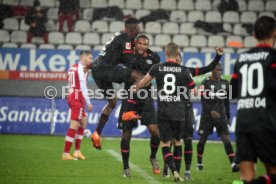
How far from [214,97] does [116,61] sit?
2362mm

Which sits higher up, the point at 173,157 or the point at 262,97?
the point at 262,97

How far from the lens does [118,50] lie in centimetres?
1120

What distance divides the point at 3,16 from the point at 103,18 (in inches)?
143

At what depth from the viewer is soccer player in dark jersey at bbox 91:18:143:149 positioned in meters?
10.9

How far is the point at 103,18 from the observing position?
76.8 feet

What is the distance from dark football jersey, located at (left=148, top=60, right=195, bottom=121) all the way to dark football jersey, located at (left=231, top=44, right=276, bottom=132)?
339 cm

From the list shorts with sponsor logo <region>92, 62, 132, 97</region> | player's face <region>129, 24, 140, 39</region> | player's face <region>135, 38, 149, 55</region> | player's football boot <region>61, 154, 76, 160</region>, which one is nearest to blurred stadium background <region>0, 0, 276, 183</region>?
player's football boot <region>61, 154, 76, 160</region>

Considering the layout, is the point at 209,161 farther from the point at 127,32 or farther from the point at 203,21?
the point at 203,21

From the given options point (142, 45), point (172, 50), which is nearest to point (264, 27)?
point (172, 50)

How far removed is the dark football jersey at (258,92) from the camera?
615 cm

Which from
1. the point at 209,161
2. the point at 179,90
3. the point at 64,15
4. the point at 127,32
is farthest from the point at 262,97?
the point at 64,15

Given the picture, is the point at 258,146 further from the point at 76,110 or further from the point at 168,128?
the point at 76,110

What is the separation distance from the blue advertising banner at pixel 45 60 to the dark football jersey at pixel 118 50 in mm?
8904

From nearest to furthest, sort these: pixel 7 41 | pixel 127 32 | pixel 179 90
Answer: pixel 179 90 < pixel 127 32 < pixel 7 41
